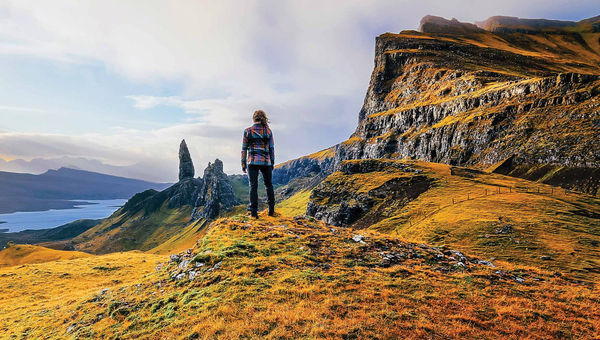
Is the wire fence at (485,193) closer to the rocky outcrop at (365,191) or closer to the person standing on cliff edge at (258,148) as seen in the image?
the rocky outcrop at (365,191)

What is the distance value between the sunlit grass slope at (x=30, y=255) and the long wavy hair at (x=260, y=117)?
194 feet

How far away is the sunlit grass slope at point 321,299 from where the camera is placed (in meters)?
7.04

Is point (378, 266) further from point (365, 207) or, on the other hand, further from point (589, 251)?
point (365, 207)

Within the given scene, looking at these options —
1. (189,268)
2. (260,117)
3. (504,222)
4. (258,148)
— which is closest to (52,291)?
(189,268)

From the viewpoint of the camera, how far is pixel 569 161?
7438 cm

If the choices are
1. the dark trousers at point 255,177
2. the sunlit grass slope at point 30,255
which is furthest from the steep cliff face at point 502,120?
the sunlit grass slope at point 30,255

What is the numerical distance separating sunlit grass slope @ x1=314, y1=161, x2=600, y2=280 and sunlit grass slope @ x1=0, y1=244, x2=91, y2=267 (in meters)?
67.7

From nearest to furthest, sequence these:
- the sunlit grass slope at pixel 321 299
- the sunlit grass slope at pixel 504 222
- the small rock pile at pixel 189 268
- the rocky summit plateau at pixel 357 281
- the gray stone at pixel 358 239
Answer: the sunlit grass slope at pixel 321 299, the rocky summit plateau at pixel 357 281, the small rock pile at pixel 189 268, the gray stone at pixel 358 239, the sunlit grass slope at pixel 504 222

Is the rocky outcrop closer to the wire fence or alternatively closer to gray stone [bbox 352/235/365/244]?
the wire fence

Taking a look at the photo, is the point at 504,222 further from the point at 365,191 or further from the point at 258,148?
the point at 258,148

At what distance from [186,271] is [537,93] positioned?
14211cm

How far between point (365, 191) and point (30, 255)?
276 ft

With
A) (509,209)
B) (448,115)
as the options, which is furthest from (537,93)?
(509,209)

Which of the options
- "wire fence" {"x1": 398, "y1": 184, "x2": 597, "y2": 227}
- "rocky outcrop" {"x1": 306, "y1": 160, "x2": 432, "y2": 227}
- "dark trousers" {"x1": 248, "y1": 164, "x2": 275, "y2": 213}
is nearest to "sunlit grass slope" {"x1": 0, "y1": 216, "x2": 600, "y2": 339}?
"dark trousers" {"x1": 248, "y1": 164, "x2": 275, "y2": 213}
